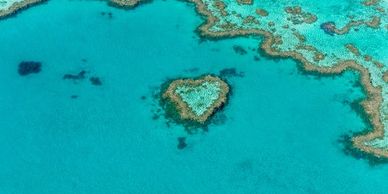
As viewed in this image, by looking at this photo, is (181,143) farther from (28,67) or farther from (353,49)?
(353,49)

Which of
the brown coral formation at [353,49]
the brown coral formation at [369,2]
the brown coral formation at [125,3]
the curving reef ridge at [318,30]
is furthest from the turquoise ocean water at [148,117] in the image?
the brown coral formation at [369,2]

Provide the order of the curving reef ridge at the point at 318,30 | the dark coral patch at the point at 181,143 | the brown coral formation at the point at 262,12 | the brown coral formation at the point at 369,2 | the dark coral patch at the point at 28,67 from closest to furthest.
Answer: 1. the dark coral patch at the point at 181,143
2. the dark coral patch at the point at 28,67
3. the curving reef ridge at the point at 318,30
4. the brown coral formation at the point at 262,12
5. the brown coral formation at the point at 369,2

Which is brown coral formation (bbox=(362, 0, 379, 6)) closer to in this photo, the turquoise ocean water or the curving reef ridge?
the curving reef ridge

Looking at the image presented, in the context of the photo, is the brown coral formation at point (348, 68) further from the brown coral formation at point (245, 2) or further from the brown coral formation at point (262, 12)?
the brown coral formation at point (245, 2)

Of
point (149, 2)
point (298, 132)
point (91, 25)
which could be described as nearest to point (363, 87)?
point (298, 132)

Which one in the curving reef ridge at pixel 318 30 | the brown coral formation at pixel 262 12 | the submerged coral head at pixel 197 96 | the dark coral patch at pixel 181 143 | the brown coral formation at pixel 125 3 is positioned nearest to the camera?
the dark coral patch at pixel 181 143
